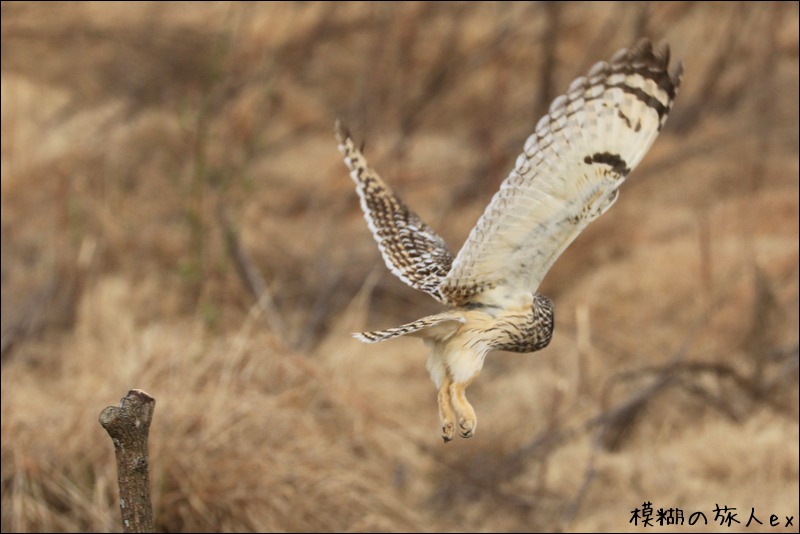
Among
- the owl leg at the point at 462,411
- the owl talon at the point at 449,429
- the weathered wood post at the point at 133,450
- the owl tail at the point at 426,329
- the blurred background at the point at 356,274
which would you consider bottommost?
the weathered wood post at the point at 133,450

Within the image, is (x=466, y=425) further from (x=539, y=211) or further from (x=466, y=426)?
(x=539, y=211)

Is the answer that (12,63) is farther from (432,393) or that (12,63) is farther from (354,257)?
(432,393)

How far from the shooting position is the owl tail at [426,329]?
1.92 metres

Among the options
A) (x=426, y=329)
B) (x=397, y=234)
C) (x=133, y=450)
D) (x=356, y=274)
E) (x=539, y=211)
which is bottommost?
(x=133, y=450)

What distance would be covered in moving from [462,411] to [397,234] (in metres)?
0.89

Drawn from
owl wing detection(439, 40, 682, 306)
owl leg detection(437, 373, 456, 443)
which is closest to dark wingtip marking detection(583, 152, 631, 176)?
owl wing detection(439, 40, 682, 306)

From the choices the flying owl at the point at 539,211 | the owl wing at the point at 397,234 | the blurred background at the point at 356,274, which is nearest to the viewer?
the flying owl at the point at 539,211

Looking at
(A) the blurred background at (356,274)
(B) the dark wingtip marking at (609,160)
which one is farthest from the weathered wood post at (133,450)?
(A) the blurred background at (356,274)

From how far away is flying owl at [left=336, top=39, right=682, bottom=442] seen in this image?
1.99 m

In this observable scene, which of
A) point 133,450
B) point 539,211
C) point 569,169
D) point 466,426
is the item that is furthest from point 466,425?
point 133,450

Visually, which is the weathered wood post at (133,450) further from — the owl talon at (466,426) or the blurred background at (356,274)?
the blurred background at (356,274)

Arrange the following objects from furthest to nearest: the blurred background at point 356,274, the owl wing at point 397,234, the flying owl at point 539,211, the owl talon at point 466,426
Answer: the blurred background at point 356,274 → the owl wing at point 397,234 → the flying owl at point 539,211 → the owl talon at point 466,426

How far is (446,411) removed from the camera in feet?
6.44

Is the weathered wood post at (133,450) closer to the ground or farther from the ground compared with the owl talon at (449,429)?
closer to the ground
